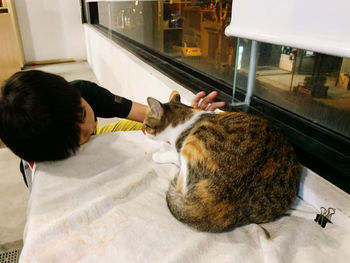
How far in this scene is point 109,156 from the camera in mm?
987

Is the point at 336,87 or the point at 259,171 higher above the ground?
the point at 336,87

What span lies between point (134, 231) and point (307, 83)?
689mm

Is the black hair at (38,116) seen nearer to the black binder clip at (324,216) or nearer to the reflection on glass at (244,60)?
the reflection on glass at (244,60)

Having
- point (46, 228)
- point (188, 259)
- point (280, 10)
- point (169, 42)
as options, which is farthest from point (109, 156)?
point (169, 42)

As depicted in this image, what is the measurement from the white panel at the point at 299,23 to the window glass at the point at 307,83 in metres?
0.22

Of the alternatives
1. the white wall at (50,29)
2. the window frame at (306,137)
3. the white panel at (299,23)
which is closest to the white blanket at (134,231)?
the window frame at (306,137)

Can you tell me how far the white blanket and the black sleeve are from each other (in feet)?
1.46

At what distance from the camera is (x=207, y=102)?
1.10 metres

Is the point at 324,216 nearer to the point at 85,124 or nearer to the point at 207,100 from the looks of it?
the point at 207,100

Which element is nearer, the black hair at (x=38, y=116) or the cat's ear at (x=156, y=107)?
the black hair at (x=38, y=116)

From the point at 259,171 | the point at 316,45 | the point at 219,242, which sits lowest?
the point at 219,242

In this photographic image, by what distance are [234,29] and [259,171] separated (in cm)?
40

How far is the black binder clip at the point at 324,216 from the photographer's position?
69 centimetres

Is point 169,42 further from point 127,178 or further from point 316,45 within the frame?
point 316,45
